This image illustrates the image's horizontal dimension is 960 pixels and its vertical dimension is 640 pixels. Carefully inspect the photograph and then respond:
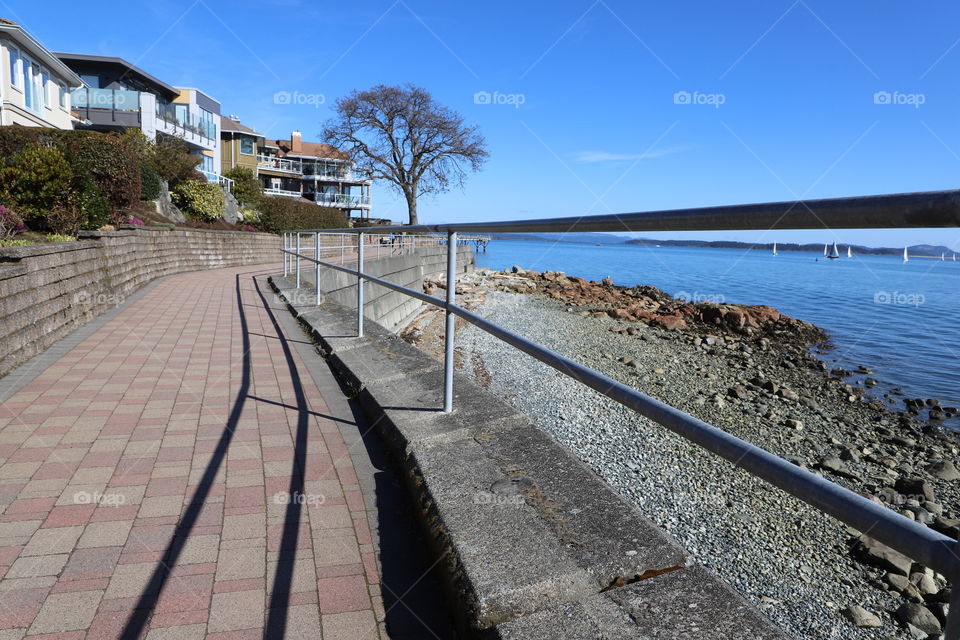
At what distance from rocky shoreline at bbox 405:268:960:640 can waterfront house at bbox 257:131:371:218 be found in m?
51.1

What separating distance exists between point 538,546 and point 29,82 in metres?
29.8

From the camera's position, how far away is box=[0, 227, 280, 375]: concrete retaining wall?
4977mm

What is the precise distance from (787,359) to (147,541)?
47.4ft

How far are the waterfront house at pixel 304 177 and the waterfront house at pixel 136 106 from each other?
19225 millimetres

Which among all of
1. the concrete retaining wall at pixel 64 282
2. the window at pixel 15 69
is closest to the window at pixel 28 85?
the window at pixel 15 69

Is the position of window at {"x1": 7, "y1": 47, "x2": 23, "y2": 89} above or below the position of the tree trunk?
above

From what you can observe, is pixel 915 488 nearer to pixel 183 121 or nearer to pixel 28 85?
pixel 28 85

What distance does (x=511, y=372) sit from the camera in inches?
415

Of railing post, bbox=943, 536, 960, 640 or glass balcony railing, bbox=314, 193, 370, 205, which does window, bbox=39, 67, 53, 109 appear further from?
glass balcony railing, bbox=314, 193, 370, 205

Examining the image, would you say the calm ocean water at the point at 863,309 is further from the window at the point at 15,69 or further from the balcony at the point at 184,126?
the balcony at the point at 184,126

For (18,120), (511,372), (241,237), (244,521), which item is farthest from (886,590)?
(18,120)

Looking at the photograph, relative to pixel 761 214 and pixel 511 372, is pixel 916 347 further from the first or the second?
pixel 761 214

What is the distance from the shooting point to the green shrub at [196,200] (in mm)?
22875

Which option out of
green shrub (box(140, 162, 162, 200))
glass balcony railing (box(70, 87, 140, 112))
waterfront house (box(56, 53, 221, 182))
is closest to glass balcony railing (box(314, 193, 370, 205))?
waterfront house (box(56, 53, 221, 182))
